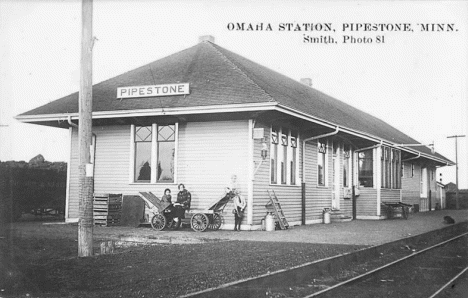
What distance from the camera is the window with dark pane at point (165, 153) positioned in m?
15.9

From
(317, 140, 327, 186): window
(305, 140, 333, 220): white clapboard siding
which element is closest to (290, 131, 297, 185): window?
(305, 140, 333, 220): white clapboard siding

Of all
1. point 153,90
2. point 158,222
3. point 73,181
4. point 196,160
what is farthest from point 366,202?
point 73,181

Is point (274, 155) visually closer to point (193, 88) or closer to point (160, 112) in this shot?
point (193, 88)

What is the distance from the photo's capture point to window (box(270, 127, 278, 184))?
16016 millimetres

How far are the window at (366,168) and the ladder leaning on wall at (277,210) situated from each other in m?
8.72

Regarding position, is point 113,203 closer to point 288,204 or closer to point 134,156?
point 134,156

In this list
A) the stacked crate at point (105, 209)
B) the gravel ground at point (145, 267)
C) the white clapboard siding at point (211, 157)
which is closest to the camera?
the gravel ground at point (145, 267)

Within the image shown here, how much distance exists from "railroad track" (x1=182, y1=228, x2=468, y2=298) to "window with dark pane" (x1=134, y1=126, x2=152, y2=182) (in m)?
7.84

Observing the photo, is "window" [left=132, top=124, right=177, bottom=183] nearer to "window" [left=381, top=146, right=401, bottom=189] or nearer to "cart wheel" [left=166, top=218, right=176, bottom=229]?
"cart wheel" [left=166, top=218, right=176, bottom=229]

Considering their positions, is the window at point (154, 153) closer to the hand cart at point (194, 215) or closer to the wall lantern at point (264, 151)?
the hand cart at point (194, 215)

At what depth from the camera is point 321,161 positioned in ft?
65.2

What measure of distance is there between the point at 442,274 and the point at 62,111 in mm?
12177

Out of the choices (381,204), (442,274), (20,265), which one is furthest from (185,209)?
(381,204)

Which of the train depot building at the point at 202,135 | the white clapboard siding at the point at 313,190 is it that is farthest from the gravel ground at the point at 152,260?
the white clapboard siding at the point at 313,190
